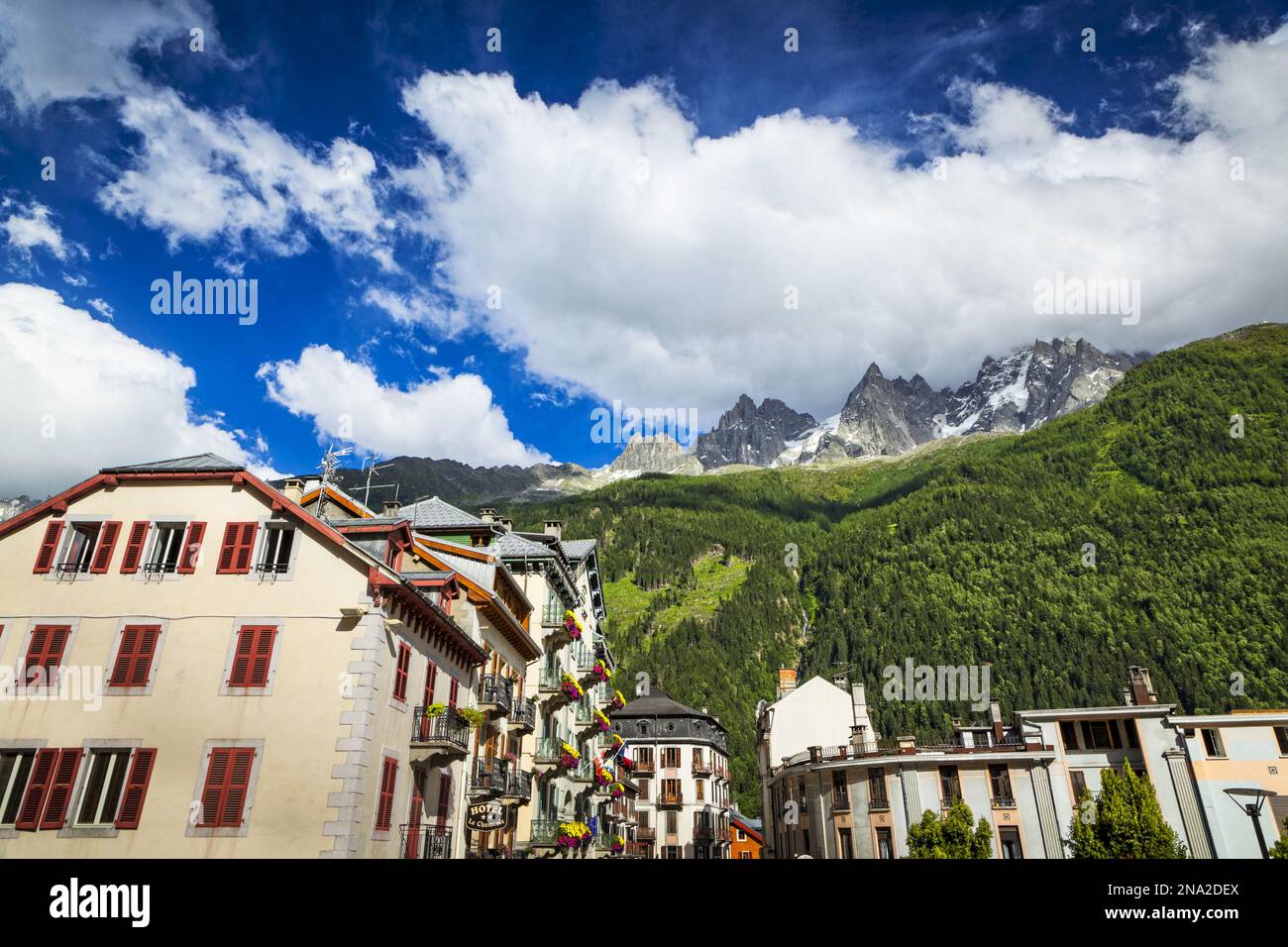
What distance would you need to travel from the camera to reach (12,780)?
26.1m

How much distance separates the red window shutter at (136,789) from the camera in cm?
2527

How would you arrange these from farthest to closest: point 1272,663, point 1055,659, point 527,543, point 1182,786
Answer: point 1055,659
point 1272,663
point 1182,786
point 527,543

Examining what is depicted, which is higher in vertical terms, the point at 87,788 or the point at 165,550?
the point at 165,550

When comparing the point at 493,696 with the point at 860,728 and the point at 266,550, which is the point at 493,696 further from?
the point at 860,728

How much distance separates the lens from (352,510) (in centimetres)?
4100

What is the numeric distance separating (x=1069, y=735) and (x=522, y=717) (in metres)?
40.1

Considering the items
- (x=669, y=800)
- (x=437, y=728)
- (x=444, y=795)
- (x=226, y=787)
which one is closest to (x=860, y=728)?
(x=669, y=800)

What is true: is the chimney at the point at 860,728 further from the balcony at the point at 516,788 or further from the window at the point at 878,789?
the balcony at the point at 516,788

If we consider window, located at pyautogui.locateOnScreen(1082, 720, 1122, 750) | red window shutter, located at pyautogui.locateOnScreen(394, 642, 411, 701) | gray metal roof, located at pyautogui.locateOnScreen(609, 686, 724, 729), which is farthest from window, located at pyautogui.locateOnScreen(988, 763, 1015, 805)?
gray metal roof, located at pyautogui.locateOnScreen(609, 686, 724, 729)

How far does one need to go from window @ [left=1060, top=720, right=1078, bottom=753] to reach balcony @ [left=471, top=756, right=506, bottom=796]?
41.3 meters
